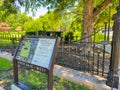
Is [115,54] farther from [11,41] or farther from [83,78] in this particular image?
[11,41]

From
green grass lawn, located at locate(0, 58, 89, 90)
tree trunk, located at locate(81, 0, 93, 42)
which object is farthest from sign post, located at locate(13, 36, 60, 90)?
tree trunk, located at locate(81, 0, 93, 42)

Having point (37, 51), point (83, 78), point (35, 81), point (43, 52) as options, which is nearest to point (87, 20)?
point (83, 78)

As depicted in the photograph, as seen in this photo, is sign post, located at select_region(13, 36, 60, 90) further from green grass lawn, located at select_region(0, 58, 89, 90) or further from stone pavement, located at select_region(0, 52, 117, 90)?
stone pavement, located at select_region(0, 52, 117, 90)

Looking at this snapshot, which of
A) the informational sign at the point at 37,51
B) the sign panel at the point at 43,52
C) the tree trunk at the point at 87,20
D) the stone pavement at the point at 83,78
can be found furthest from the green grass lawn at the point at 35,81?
the tree trunk at the point at 87,20

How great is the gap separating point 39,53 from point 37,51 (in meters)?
0.09

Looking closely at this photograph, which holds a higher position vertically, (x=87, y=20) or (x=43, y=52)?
(x=87, y=20)

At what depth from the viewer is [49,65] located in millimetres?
3721

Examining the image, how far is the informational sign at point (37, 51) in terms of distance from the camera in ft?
12.5

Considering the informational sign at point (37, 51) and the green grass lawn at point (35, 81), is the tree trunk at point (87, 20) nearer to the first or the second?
the green grass lawn at point (35, 81)

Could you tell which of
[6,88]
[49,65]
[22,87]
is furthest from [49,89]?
[6,88]

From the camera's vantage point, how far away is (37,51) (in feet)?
13.5

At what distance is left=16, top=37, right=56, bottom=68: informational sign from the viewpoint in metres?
3.81

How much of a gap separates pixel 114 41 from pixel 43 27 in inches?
1068

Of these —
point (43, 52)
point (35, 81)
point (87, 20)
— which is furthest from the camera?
point (87, 20)
